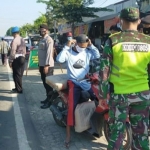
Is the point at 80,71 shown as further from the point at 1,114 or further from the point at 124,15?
the point at 1,114

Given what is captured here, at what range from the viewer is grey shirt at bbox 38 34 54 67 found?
6000mm

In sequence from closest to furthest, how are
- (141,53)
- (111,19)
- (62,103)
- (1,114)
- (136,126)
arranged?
(141,53) → (136,126) → (62,103) → (1,114) → (111,19)

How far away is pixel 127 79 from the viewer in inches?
110

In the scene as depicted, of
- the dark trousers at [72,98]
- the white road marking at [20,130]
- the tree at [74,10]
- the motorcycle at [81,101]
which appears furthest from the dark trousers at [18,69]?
the tree at [74,10]

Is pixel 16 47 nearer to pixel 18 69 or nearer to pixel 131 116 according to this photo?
pixel 18 69

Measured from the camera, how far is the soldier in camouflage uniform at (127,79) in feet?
8.96

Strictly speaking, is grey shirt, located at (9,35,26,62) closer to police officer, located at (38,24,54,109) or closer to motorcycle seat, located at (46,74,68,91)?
police officer, located at (38,24,54,109)

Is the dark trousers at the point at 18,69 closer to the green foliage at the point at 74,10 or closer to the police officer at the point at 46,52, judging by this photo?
the police officer at the point at 46,52

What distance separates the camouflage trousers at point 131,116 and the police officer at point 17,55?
4.60m

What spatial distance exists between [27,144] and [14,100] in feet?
8.92

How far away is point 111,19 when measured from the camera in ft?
54.4

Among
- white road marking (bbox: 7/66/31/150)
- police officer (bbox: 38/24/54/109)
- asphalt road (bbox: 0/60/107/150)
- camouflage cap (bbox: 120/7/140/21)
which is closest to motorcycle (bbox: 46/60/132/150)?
asphalt road (bbox: 0/60/107/150)

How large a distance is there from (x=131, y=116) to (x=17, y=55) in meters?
4.82

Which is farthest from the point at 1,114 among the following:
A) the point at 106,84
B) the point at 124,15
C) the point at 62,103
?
the point at 124,15
